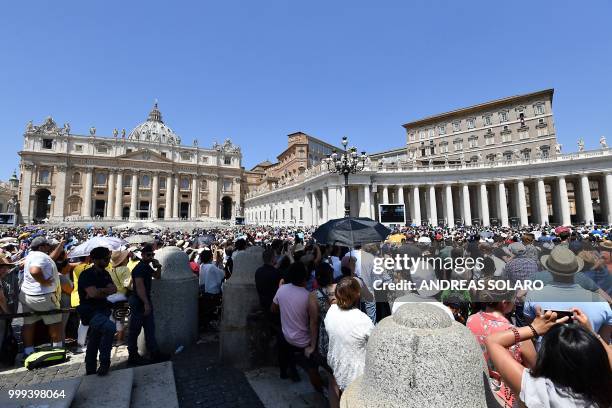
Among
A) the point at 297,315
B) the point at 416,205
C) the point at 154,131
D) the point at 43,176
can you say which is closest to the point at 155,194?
the point at 43,176

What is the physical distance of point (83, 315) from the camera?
396cm

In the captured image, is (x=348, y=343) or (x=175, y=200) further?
(x=175, y=200)

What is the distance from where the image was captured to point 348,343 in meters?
2.61

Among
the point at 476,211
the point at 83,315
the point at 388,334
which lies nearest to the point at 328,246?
the point at 83,315

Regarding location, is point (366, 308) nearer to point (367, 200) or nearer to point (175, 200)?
point (367, 200)

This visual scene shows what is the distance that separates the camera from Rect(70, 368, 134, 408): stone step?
319 centimetres

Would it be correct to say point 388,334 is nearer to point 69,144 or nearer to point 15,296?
point 15,296

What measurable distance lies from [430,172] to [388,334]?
3982 centimetres

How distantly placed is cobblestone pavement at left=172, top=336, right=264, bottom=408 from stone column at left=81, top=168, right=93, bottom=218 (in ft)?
227

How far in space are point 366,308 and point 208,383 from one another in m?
2.59

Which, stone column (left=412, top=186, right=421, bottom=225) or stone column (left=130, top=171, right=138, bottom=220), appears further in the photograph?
stone column (left=130, top=171, right=138, bottom=220)

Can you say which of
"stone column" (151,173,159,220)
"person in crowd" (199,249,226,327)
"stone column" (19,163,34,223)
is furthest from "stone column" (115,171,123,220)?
"person in crowd" (199,249,226,327)

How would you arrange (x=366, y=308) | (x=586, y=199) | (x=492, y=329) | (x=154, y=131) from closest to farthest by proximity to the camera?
(x=492, y=329)
(x=366, y=308)
(x=586, y=199)
(x=154, y=131)

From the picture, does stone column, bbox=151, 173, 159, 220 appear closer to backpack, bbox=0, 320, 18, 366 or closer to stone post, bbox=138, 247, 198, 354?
backpack, bbox=0, 320, 18, 366
